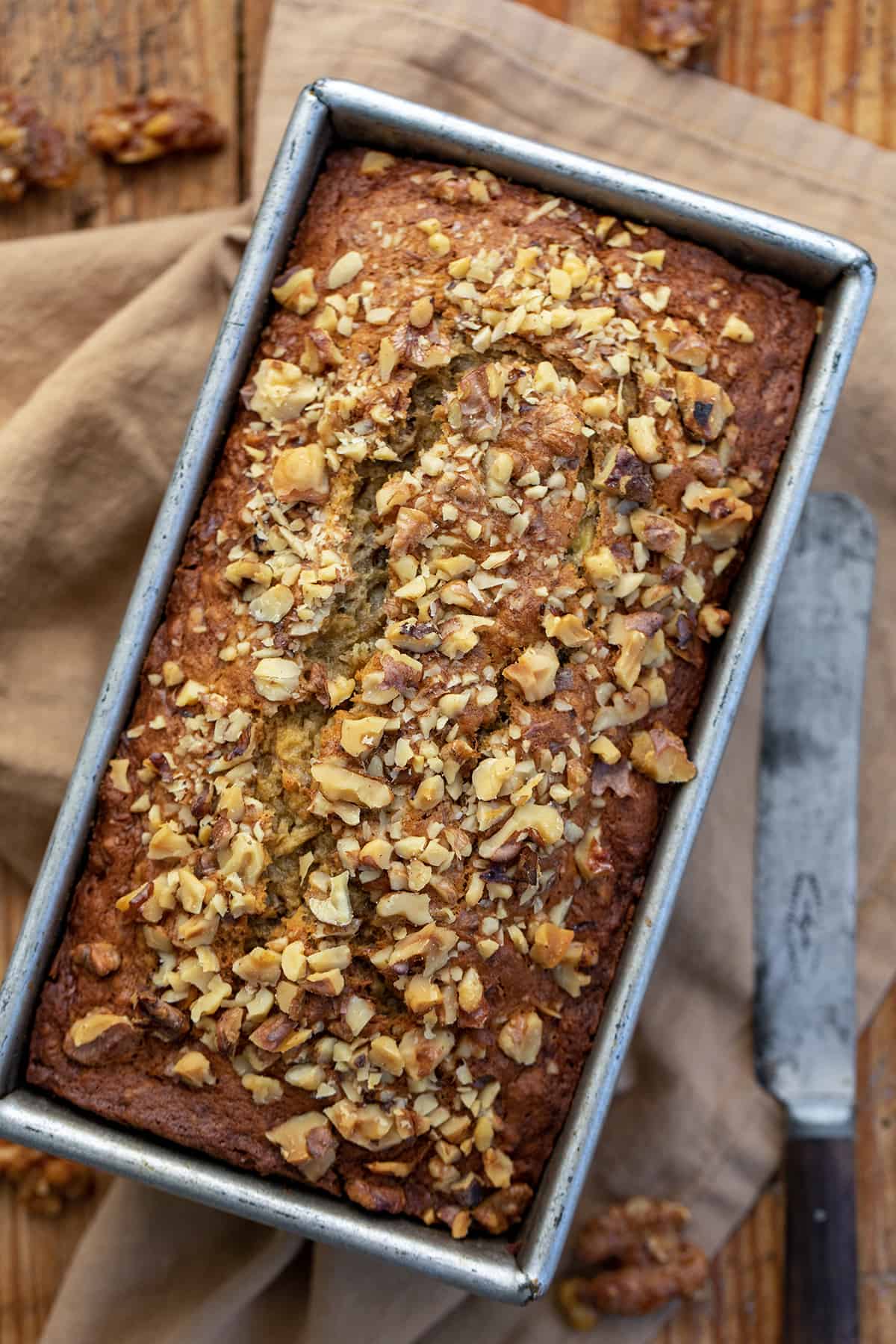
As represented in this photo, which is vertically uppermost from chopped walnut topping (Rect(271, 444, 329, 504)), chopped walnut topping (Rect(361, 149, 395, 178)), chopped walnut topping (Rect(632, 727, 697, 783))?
chopped walnut topping (Rect(361, 149, 395, 178))

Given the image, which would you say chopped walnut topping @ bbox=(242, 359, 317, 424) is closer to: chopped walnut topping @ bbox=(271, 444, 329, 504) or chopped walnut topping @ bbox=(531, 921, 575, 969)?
chopped walnut topping @ bbox=(271, 444, 329, 504)

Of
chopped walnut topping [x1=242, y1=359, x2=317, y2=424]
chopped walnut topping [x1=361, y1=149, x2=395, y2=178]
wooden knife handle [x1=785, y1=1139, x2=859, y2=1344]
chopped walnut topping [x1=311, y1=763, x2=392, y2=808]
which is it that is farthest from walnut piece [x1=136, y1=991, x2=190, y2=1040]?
chopped walnut topping [x1=361, y1=149, x2=395, y2=178]

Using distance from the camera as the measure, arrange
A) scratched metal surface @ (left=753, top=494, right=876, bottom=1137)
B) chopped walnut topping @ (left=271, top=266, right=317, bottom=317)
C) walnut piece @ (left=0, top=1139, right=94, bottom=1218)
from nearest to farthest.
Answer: chopped walnut topping @ (left=271, top=266, right=317, bottom=317) → scratched metal surface @ (left=753, top=494, right=876, bottom=1137) → walnut piece @ (left=0, top=1139, right=94, bottom=1218)

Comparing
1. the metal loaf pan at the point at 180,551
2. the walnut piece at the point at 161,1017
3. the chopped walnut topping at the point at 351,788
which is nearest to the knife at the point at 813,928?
the metal loaf pan at the point at 180,551

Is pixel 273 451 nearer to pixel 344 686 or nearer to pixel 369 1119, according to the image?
pixel 344 686

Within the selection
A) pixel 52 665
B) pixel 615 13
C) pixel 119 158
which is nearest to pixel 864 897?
pixel 52 665

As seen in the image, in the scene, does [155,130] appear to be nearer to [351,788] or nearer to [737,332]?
[737,332]

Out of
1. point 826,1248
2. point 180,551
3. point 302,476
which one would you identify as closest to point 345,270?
point 302,476
